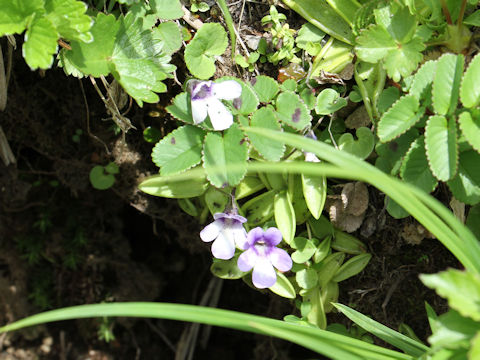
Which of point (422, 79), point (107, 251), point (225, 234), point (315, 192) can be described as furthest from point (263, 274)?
point (107, 251)

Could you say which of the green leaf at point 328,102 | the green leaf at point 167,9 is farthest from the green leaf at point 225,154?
the green leaf at point 167,9

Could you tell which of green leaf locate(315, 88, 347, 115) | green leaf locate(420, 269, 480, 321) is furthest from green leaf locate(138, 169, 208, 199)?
green leaf locate(420, 269, 480, 321)

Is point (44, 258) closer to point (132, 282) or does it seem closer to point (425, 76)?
point (132, 282)

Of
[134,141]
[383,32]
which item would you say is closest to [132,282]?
[134,141]

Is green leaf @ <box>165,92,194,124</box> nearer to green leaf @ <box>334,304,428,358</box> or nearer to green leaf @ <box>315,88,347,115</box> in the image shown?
green leaf @ <box>315,88,347,115</box>

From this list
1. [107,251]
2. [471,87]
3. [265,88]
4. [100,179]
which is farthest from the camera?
[107,251]

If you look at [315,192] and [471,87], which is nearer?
[471,87]

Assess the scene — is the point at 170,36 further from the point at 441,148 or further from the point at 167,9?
the point at 441,148
